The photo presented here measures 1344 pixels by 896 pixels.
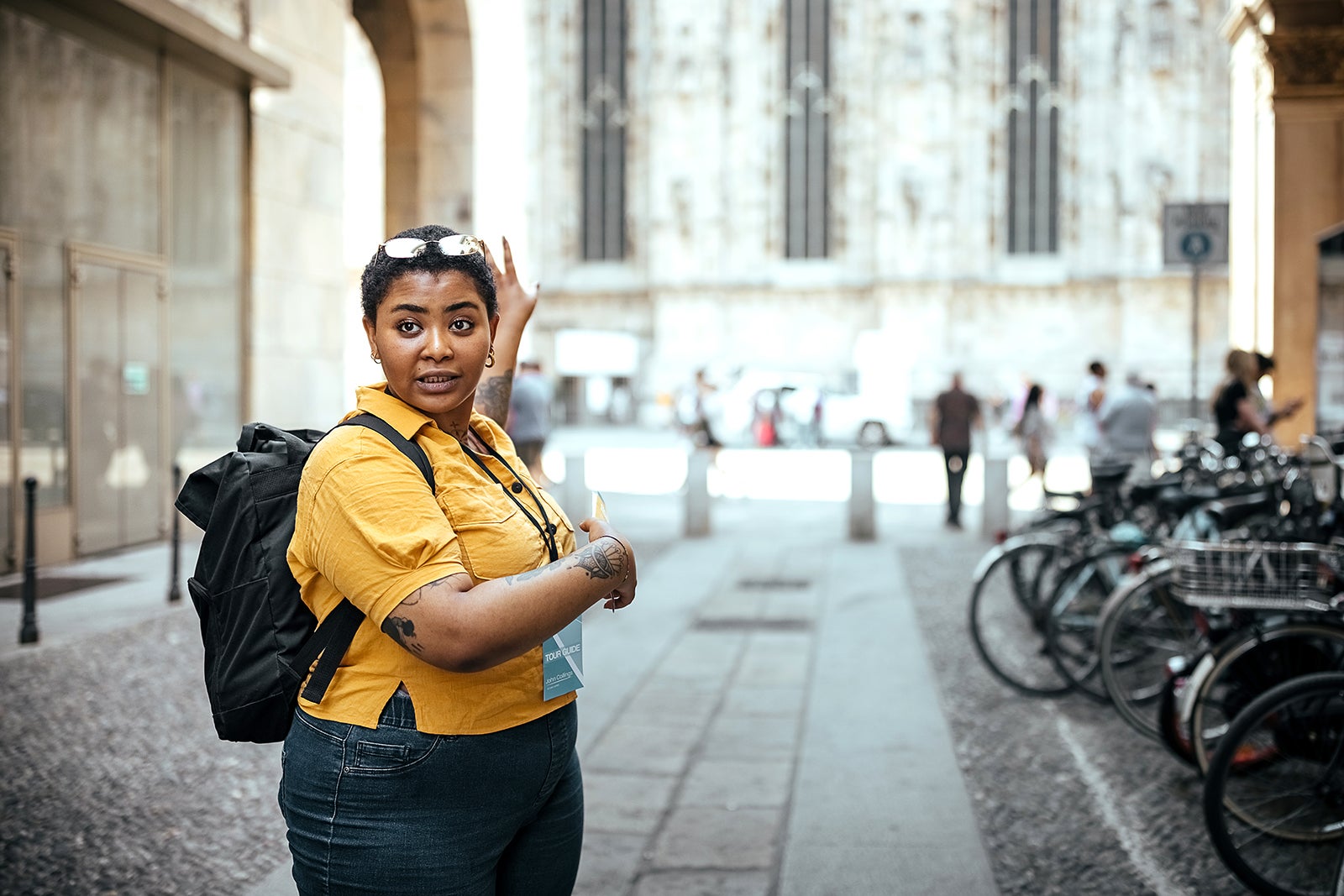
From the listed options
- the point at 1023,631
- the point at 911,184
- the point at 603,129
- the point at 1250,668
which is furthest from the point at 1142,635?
the point at 603,129

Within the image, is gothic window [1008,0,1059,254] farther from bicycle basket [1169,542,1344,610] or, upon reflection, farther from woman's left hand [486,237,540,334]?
woman's left hand [486,237,540,334]

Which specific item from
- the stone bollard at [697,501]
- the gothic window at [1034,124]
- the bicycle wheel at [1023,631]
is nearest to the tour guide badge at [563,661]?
the bicycle wheel at [1023,631]

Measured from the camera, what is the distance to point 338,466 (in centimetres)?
174

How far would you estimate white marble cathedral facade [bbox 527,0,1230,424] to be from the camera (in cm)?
3481

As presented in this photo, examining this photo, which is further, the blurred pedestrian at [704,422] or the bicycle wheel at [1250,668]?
the blurred pedestrian at [704,422]

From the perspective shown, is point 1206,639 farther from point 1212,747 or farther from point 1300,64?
point 1300,64

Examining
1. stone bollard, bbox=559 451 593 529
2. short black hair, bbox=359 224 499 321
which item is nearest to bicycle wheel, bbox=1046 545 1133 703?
short black hair, bbox=359 224 499 321

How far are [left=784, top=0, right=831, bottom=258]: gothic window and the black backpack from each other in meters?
36.6

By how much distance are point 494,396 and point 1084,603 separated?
4281mm

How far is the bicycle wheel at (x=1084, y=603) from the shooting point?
6.01 m

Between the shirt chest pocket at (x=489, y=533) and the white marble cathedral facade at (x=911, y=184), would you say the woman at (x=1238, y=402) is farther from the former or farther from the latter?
the white marble cathedral facade at (x=911, y=184)

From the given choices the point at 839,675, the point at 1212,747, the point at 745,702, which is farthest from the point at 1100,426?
the point at 1212,747

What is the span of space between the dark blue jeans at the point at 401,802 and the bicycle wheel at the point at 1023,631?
494 cm

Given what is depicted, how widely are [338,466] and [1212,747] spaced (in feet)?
12.6
